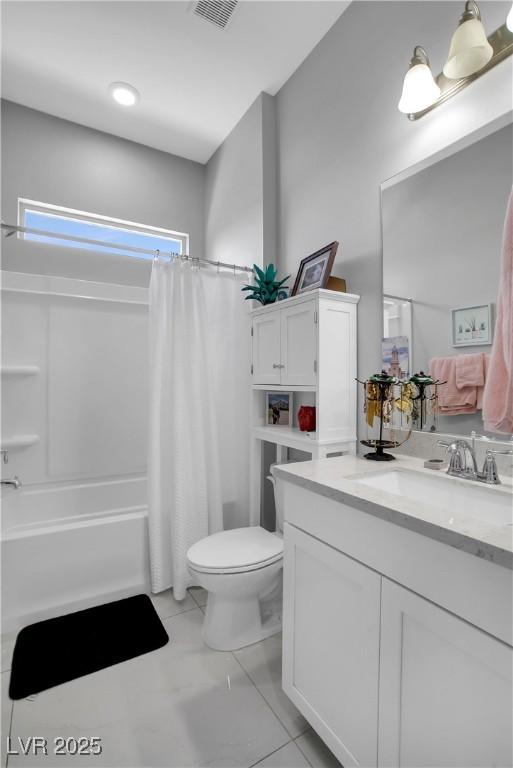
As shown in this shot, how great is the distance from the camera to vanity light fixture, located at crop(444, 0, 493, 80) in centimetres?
116

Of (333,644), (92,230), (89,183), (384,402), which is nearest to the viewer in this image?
(333,644)

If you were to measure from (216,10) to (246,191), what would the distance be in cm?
88

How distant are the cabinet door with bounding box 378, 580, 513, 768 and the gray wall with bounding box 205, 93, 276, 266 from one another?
6.62 feet

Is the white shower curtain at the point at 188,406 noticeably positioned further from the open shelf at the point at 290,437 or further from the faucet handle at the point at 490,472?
the faucet handle at the point at 490,472

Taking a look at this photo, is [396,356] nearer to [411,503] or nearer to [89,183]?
[411,503]

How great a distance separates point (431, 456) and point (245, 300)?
1.41 metres

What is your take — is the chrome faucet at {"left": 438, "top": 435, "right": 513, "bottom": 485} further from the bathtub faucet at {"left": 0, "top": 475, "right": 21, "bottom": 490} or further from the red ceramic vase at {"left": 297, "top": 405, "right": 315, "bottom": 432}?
the bathtub faucet at {"left": 0, "top": 475, "right": 21, "bottom": 490}

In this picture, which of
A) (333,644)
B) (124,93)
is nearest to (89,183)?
(124,93)

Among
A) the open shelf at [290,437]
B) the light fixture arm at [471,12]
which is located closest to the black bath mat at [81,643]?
the open shelf at [290,437]

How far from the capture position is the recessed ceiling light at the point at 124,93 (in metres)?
2.33

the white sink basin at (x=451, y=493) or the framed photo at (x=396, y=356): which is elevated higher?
the framed photo at (x=396, y=356)

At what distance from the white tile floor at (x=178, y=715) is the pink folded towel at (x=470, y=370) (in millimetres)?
1264

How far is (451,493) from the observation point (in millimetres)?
1141

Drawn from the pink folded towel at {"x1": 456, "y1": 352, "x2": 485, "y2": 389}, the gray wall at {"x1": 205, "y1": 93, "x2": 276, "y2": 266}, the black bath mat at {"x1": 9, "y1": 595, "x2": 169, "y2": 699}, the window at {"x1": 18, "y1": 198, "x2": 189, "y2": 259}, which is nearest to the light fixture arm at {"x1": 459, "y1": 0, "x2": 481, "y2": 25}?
the pink folded towel at {"x1": 456, "y1": 352, "x2": 485, "y2": 389}
